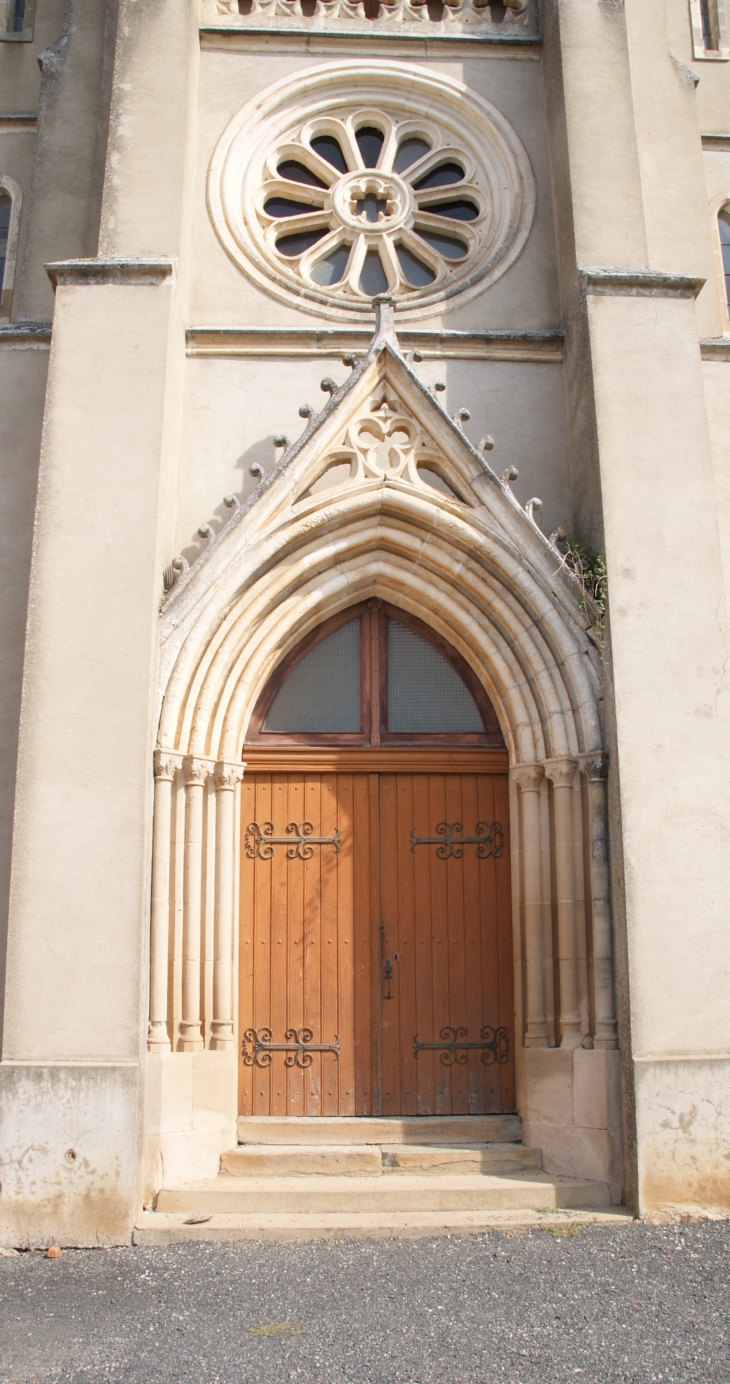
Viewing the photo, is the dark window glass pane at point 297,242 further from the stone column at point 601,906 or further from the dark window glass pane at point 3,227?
the stone column at point 601,906

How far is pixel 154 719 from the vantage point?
6449mm

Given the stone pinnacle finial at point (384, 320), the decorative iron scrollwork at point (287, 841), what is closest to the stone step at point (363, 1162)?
the decorative iron scrollwork at point (287, 841)

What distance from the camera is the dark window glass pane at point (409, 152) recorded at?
8781 mm

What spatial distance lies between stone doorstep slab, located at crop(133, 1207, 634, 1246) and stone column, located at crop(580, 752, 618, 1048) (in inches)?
38.9

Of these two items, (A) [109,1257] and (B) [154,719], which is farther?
(B) [154,719]

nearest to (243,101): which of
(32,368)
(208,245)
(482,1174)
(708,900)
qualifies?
(208,245)

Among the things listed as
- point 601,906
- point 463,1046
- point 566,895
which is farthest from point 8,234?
point 463,1046

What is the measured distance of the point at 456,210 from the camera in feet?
28.7

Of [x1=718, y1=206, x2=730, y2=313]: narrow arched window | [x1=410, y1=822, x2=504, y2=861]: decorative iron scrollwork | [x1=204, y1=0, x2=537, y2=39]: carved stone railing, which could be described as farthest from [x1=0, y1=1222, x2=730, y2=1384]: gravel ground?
[x1=204, y1=0, x2=537, y2=39]: carved stone railing

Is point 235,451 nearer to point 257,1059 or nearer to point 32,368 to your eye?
point 32,368

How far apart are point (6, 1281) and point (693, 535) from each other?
212 inches

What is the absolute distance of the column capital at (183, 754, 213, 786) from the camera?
21.7ft

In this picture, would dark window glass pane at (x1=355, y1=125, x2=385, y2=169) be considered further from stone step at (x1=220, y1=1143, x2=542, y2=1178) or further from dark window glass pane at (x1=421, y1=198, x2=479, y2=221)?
stone step at (x1=220, y1=1143, x2=542, y2=1178)

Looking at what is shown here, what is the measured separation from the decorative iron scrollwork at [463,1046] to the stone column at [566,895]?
564mm
